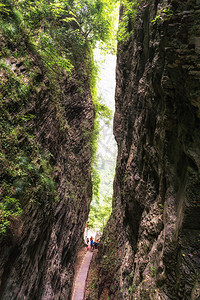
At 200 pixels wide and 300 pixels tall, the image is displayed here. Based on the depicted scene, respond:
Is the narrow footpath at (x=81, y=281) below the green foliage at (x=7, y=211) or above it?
below

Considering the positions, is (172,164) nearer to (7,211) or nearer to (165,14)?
(165,14)

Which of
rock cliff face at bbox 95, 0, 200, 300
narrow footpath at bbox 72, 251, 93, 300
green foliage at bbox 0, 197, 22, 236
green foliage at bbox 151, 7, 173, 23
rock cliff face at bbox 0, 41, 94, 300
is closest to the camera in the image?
rock cliff face at bbox 95, 0, 200, 300

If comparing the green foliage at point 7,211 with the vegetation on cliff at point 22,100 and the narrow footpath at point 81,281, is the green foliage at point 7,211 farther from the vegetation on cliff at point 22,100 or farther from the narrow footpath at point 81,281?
the narrow footpath at point 81,281

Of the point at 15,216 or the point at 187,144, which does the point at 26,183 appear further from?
A: the point at 187,144

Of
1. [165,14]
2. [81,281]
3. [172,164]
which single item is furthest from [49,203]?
[81,281]

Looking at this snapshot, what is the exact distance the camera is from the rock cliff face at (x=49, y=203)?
16.1 feet

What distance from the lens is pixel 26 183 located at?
5434mm

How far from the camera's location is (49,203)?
23.3 feet

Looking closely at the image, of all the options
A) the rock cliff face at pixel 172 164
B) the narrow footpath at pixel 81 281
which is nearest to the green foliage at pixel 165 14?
the rock cliff face at pixel 172 164

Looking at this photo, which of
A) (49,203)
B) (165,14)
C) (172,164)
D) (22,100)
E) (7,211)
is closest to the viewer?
(165,14)

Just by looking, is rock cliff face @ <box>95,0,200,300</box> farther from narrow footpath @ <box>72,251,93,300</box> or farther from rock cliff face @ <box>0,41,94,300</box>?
narrow footpath @ <box>72,251,93,300</box>

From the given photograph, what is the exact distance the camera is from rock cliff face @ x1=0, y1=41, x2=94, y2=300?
491cm

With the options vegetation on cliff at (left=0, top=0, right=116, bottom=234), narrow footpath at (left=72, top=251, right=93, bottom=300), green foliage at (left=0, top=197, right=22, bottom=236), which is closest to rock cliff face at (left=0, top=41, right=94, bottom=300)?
vegetation on cliff at (left=0, top=0, right=116, bottom=234)

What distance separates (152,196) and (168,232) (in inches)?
64.6
